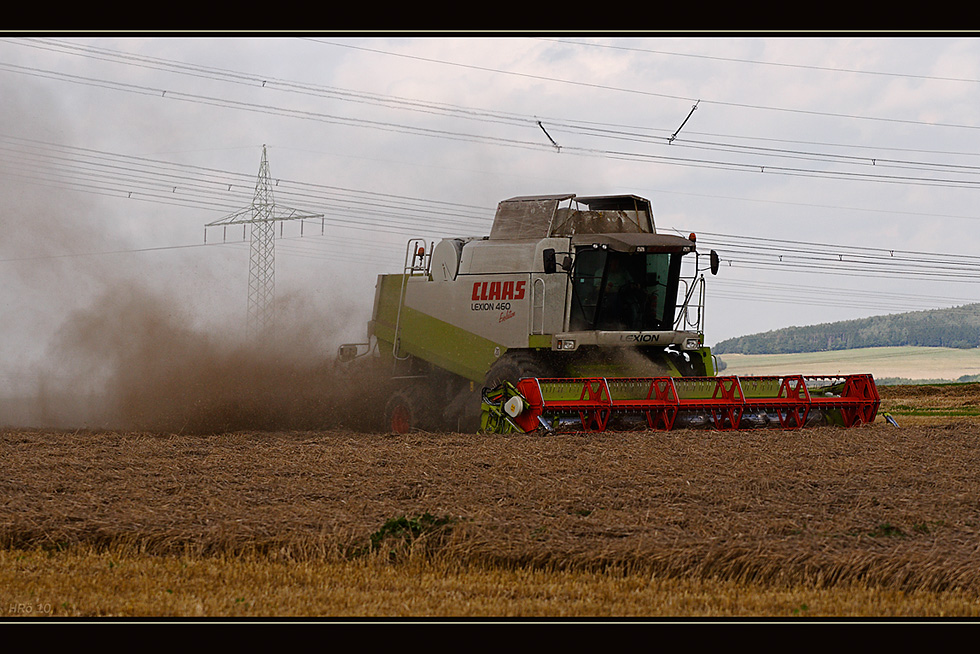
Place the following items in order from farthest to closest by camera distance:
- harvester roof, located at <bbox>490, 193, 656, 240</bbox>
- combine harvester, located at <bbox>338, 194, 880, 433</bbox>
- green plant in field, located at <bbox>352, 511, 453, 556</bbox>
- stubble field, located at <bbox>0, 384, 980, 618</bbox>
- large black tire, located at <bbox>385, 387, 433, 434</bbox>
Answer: large black tire, located at <bbox>385, 387, 433, 434</bbox> < harvester roof, located at <bbox>490, 193, 656, 240</bbox> < combine harvester, located at <bbox>338, 194, 880, 433</bbox> < green plant in field, located at <bbox>352, 511, 453, 556</bbox> < stubble field, located at <bbox>0, 384, 980, 618</bbox>

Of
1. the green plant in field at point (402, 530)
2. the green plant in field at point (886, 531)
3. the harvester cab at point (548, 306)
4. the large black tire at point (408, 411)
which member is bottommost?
the large black tire at point (408, 411)

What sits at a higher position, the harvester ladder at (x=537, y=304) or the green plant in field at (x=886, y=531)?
the harvester ladder at (x=537, y=304)

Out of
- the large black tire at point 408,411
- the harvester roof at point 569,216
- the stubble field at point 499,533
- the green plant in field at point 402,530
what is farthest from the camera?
the large black tire at point 408,411

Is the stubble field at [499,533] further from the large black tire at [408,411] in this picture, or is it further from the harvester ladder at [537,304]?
the large black tire at [408,411]

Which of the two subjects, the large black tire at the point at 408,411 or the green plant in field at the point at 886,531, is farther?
the large black tire at the point at 408,411

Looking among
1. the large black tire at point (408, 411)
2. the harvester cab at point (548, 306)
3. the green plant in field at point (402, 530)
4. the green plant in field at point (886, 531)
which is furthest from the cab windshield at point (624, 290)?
the green plant in field at point (886, 531)

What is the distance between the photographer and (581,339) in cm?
1479

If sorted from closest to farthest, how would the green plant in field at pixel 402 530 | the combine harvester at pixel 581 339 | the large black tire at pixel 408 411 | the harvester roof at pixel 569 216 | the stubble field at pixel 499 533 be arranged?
the stubble field at pixel 499 533, the green plant in field at pixel 402 530, the combine harvester at pixel 581 339, the harvester roof at pixel 569 216, the large black tire at pixel 408 411

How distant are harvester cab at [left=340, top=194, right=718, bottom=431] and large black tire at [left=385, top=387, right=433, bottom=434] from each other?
2 cm

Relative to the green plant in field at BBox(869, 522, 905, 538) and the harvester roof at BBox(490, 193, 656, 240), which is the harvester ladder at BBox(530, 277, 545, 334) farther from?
the green plant in field at BBox(869, 522, 905, 538)

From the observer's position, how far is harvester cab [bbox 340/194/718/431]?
14.9 meters

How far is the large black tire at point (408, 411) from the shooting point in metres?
16.8

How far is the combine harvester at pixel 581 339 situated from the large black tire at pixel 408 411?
0.07 ft

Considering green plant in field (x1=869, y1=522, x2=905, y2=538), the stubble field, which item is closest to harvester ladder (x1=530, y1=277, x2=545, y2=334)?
the stubble field
